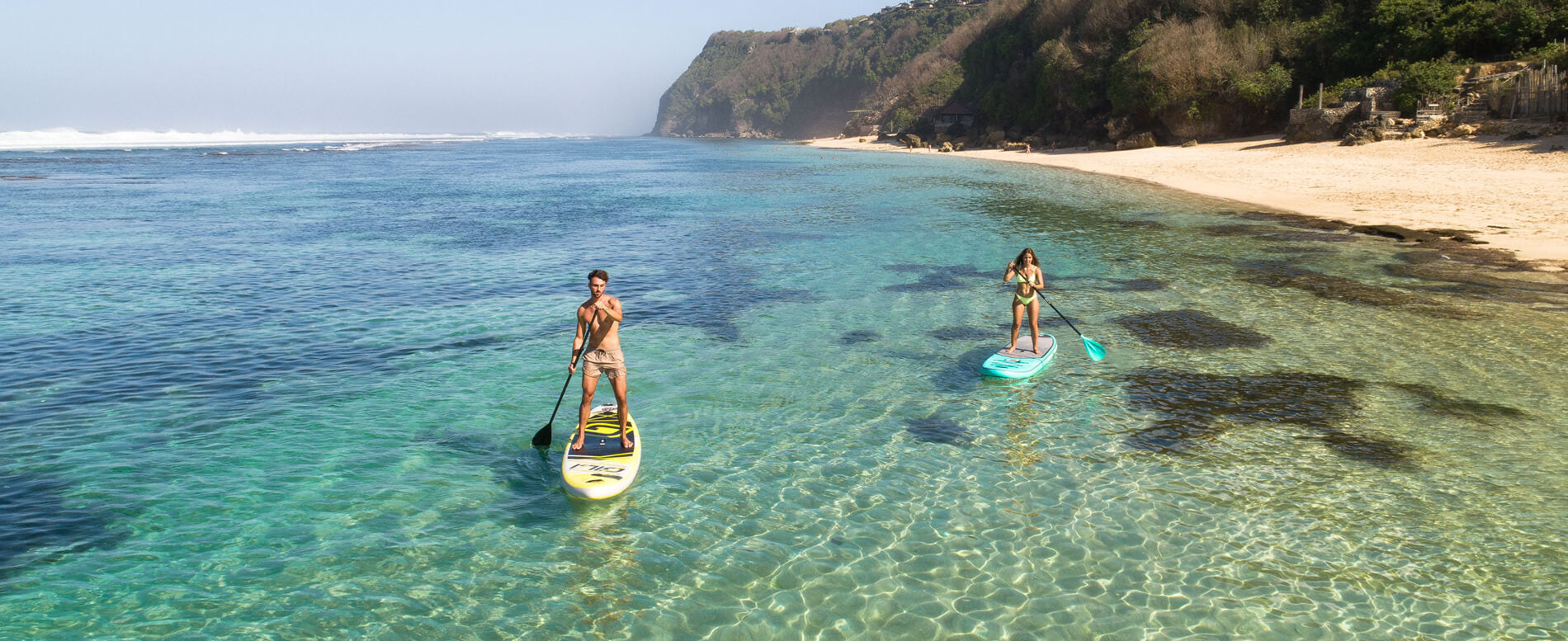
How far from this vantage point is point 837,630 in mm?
6352

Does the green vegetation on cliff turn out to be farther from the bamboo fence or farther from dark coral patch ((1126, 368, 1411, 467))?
dark coral patch ((1126, 368, 1411, 467))

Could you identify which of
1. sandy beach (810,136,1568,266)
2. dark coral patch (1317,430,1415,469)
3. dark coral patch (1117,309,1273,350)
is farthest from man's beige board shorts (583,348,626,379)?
sandy beach (810,136,1568,266)

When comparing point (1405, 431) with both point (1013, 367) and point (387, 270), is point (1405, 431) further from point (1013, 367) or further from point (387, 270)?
point (387, 270)

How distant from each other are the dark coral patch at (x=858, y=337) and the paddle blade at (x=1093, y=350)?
3.40 meters

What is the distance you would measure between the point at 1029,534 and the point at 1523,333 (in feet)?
35.3

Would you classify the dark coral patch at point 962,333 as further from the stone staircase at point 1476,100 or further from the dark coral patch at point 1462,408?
the stone staircase at point 1476,100

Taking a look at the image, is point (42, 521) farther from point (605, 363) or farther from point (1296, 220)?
point (1296, 220)

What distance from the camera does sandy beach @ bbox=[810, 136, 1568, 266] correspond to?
68.3ft

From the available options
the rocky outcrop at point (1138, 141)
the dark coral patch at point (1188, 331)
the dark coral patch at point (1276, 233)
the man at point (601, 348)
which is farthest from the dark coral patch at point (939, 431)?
the rocky outcrop at point (1138, 141)

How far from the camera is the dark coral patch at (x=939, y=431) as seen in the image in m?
9.91

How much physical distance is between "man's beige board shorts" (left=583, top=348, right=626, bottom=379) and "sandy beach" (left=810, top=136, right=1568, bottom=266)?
62.0ft

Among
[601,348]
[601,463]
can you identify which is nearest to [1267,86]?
[601,348]

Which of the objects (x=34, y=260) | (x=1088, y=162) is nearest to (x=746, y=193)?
(x=1088, y=162)

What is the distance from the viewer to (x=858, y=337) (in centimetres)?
1440
